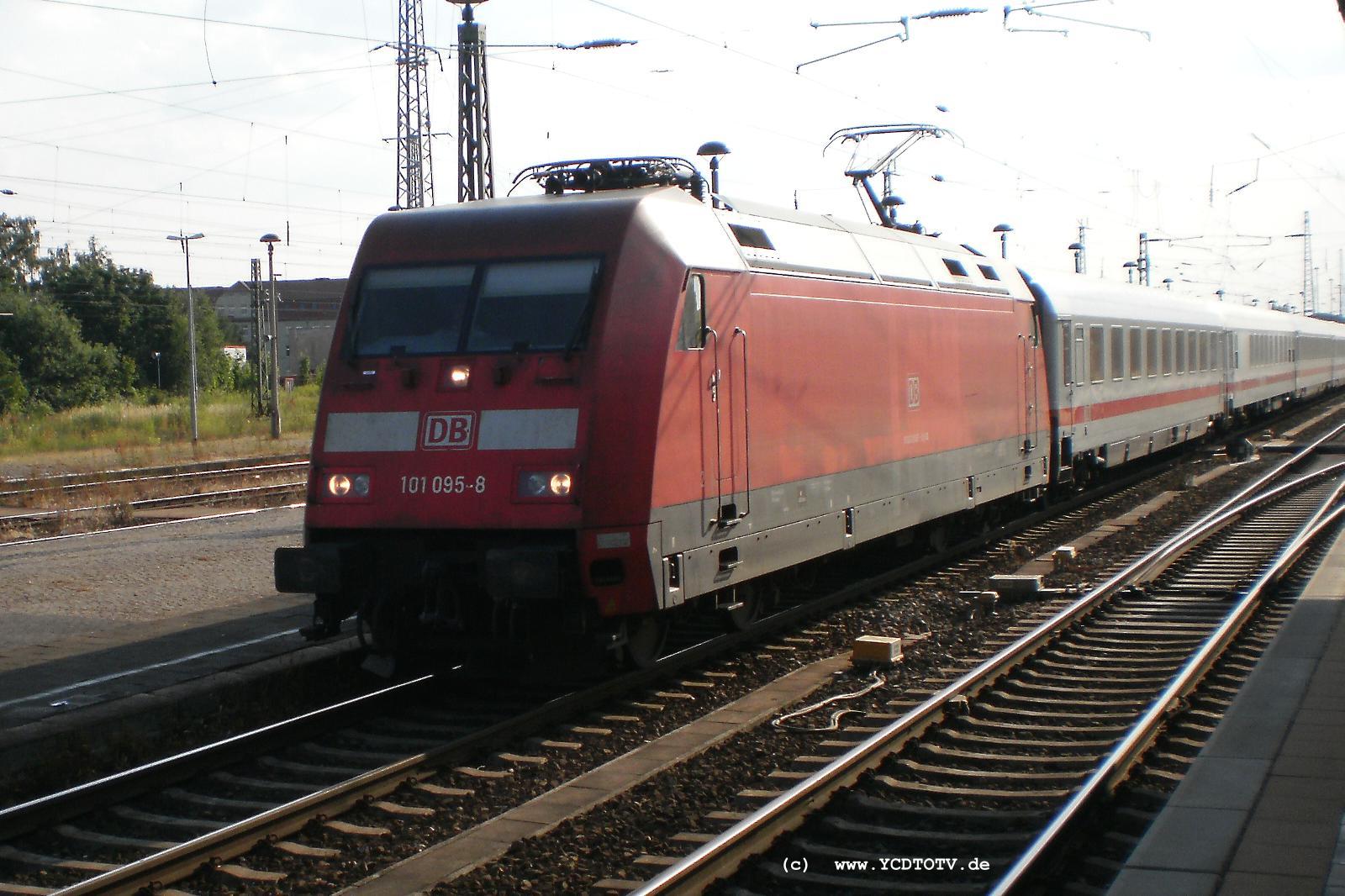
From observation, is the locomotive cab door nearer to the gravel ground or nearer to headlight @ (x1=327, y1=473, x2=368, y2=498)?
headlight @ (x1=327, y1=473, x2=368, y2=498)

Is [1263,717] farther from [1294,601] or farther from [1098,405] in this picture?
[1098,405]

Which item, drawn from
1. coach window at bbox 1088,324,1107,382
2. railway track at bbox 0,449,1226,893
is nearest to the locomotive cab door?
railway track at bbox 0,449,1226,893

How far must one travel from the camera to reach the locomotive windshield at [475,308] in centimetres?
854

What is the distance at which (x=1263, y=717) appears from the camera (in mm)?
7629

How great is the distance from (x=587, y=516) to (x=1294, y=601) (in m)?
6.80

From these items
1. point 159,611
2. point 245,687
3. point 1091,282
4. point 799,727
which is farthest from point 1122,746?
point 1091,282

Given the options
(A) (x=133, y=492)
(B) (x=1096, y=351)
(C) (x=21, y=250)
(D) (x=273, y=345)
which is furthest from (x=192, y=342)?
(C) (x=21, y=250)

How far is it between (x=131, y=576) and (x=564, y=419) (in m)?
7.68

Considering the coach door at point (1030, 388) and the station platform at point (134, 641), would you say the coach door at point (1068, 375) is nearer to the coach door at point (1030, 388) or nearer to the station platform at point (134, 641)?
the coach door at point (1030, 388)

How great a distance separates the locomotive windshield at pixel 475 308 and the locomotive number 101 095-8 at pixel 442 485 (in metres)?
0.85

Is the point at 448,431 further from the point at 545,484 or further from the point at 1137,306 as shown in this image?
the point at 1137,306

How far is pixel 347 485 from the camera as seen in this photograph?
8.77m

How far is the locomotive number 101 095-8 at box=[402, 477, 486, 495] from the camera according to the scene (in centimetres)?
835

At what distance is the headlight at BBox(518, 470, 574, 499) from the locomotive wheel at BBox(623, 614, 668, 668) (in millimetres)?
1106
